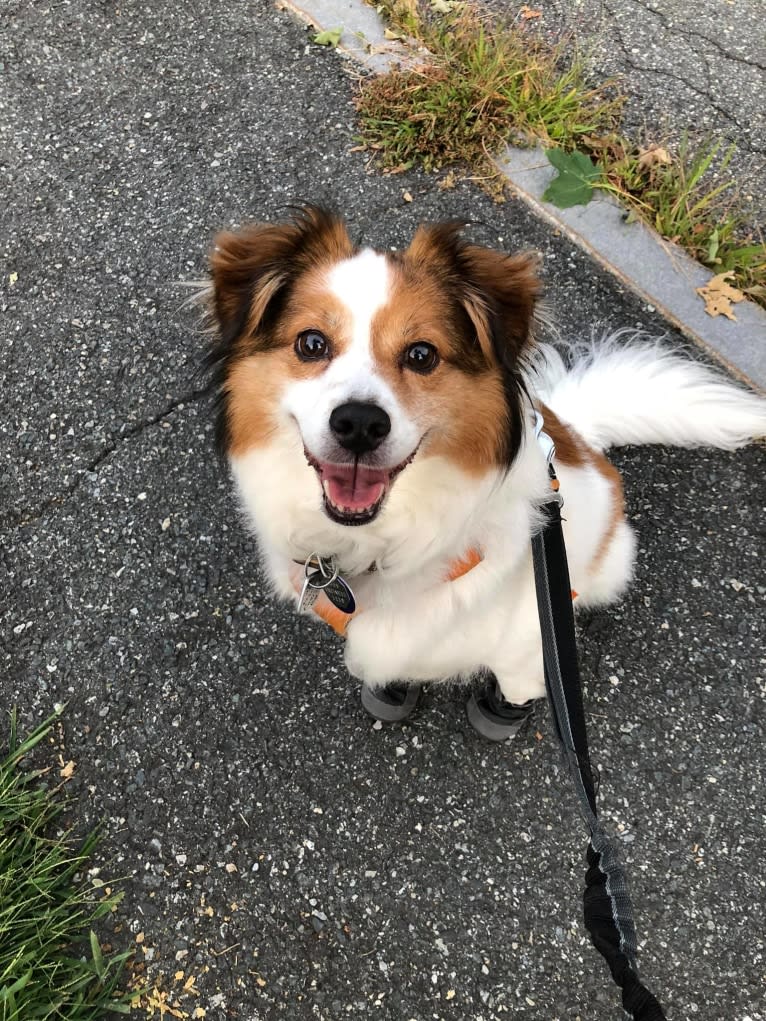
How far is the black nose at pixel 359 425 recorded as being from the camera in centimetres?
148

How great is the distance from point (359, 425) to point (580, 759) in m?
0.92

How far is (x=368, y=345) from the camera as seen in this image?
1641 millimetres

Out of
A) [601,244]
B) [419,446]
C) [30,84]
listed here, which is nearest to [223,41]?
[30,84]

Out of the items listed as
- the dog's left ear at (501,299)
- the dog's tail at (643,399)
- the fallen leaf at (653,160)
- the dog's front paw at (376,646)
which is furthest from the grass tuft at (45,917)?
the fallen leaf at (653,160)

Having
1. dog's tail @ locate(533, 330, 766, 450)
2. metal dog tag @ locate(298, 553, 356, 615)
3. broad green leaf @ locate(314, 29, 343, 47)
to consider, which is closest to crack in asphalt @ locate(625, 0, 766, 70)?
broad green leaf @ locate(314, 29, 343, 47)

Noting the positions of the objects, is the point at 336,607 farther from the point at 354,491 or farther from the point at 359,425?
the point at 359,425

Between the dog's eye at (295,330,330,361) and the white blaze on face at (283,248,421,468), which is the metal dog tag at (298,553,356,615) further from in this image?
the dog's eye at (295,330,330,361)

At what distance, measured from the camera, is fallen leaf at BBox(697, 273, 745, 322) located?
2969 millimetres

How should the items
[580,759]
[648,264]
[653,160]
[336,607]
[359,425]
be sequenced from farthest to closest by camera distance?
1. [653,160]
2. [648,264]
3. [336,607]
4. [580,759]
5. [359,425]

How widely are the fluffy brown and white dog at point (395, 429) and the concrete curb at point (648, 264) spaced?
55.2 inches

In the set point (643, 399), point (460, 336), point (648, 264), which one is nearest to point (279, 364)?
point (460, 336)

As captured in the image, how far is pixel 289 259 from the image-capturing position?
178cm

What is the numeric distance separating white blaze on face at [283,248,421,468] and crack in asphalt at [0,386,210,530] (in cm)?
120

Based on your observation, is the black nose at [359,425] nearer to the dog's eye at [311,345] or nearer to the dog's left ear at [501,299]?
the dog's eye at [311,345]
